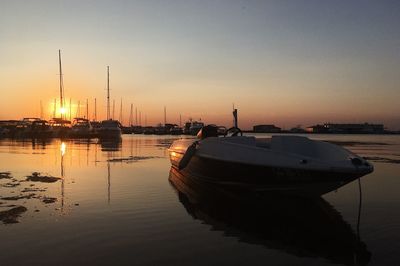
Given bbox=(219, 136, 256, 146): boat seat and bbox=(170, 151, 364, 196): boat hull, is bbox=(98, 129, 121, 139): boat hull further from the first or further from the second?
bbox=(219, 136, 256, 146): boat seat

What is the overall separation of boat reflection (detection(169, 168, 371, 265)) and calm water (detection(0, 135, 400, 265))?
2 centimetres

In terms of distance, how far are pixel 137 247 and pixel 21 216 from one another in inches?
136

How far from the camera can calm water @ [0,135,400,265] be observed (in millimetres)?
6621

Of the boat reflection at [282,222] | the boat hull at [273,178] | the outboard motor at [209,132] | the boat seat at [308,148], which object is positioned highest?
the outboard motor at [209,132]

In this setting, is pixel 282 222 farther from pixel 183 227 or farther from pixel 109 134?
pixel 109 134

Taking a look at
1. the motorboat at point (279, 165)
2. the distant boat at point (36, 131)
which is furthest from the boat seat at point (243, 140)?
the distant boat at point (36, 131)

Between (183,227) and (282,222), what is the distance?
2.26 meters

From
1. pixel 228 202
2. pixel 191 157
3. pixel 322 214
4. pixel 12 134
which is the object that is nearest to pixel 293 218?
pixel 322 214

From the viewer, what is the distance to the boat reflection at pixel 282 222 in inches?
283

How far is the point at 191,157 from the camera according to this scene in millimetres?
14328

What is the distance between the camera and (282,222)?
9219mm

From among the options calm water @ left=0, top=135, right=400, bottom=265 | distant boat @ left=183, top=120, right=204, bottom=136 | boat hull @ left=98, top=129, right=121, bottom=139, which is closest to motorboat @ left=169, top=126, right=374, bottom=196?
calm water @ left=0, top=135, right=400, bottom=265

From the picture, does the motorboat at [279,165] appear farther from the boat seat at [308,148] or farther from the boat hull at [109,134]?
the boat hull at [109,134]

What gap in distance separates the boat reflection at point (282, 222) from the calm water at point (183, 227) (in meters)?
0.02
